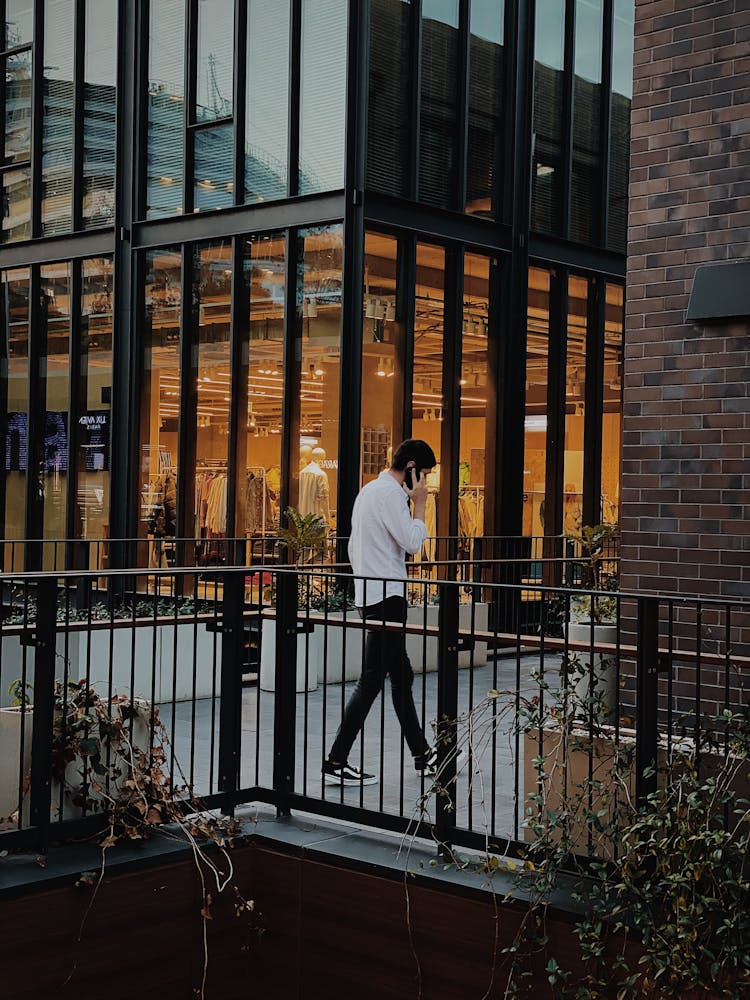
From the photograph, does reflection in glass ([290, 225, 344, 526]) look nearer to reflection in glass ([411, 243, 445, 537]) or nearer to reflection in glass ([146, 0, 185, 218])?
reflection in glass ([411, 243, 445, 537])

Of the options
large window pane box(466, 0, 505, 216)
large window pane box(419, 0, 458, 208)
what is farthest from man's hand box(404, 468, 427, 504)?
large window pane box(466, 0, 505, 216)

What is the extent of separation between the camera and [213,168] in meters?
15.0

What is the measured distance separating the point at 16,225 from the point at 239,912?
45.0 feet

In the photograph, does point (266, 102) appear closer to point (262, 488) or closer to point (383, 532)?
point (262, 488)

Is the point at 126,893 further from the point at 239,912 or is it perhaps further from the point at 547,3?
the point at 547,3

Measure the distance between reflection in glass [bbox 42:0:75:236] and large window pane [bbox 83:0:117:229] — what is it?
309mm

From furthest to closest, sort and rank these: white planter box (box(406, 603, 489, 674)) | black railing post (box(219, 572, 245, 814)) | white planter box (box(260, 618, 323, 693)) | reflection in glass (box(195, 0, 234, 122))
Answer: reflection in glass (box(195, 0, 234, 122))
white planter box (box(406, 603, 489, 674))
white planter box (box(260, 618, 323, 693))
black railing post (box(219, 572, 245, 814))

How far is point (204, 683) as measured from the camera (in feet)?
35.9

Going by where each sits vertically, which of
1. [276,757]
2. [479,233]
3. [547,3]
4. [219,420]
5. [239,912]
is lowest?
[239,912]

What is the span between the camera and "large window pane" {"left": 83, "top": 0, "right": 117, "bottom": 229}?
16.0 meters

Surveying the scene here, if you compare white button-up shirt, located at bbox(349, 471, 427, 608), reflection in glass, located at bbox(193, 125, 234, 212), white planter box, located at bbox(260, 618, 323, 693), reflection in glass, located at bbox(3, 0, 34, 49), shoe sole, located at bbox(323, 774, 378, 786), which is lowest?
shoe sole, located at bbox(323, 774, 378, 786)

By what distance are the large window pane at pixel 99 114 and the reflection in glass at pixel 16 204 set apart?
127 cm

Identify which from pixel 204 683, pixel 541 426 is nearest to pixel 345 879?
pixel 204 683

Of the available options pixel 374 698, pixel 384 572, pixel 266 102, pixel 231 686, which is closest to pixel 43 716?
pixel 231 686
